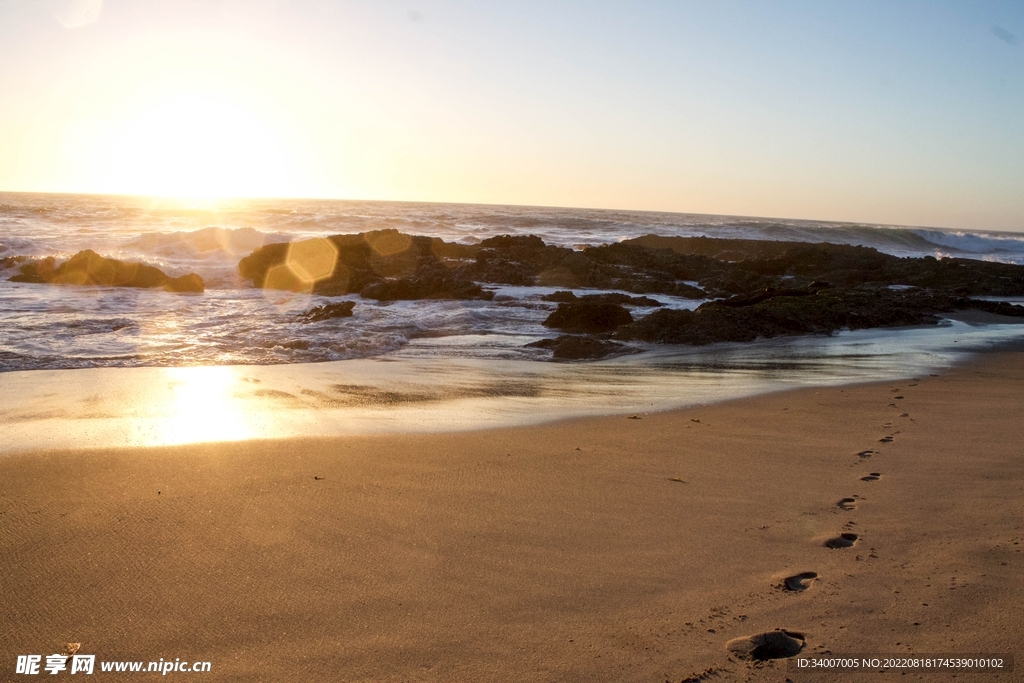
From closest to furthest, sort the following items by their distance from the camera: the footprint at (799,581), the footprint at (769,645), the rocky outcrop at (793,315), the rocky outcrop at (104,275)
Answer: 1. the footprint at (769,645)
2. the footprint at (799,581)
3. the rocky outcrop at (793,315)
4. the rocky outcrop at (104,275)

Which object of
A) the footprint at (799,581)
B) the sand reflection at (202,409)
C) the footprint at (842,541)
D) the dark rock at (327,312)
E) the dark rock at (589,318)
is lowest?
the sand reflection at (202,409)

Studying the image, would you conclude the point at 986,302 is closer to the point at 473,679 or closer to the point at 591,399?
the point at 591,399

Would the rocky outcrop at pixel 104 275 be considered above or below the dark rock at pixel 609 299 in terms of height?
Answer: below

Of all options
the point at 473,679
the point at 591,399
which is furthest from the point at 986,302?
the point at 473,679

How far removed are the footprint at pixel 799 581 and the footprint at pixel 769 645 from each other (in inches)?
13.6

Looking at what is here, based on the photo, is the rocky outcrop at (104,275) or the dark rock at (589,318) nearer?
the dark rock at (589,318)

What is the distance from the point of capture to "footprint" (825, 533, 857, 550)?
336 cm

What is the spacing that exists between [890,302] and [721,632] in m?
12.9

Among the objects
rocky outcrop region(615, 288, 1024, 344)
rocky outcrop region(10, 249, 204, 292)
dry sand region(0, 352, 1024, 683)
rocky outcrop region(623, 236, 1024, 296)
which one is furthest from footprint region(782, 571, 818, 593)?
rocky outcrop region(10, 249, 204, 292)

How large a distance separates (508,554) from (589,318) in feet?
29.9

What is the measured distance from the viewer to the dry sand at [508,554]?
2574 millimetres

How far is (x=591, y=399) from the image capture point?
6.96 m

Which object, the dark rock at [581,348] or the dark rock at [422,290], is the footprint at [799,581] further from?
the dark rock at [422,290]

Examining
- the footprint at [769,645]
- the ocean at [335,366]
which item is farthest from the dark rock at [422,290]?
the footprint at [769,645]
